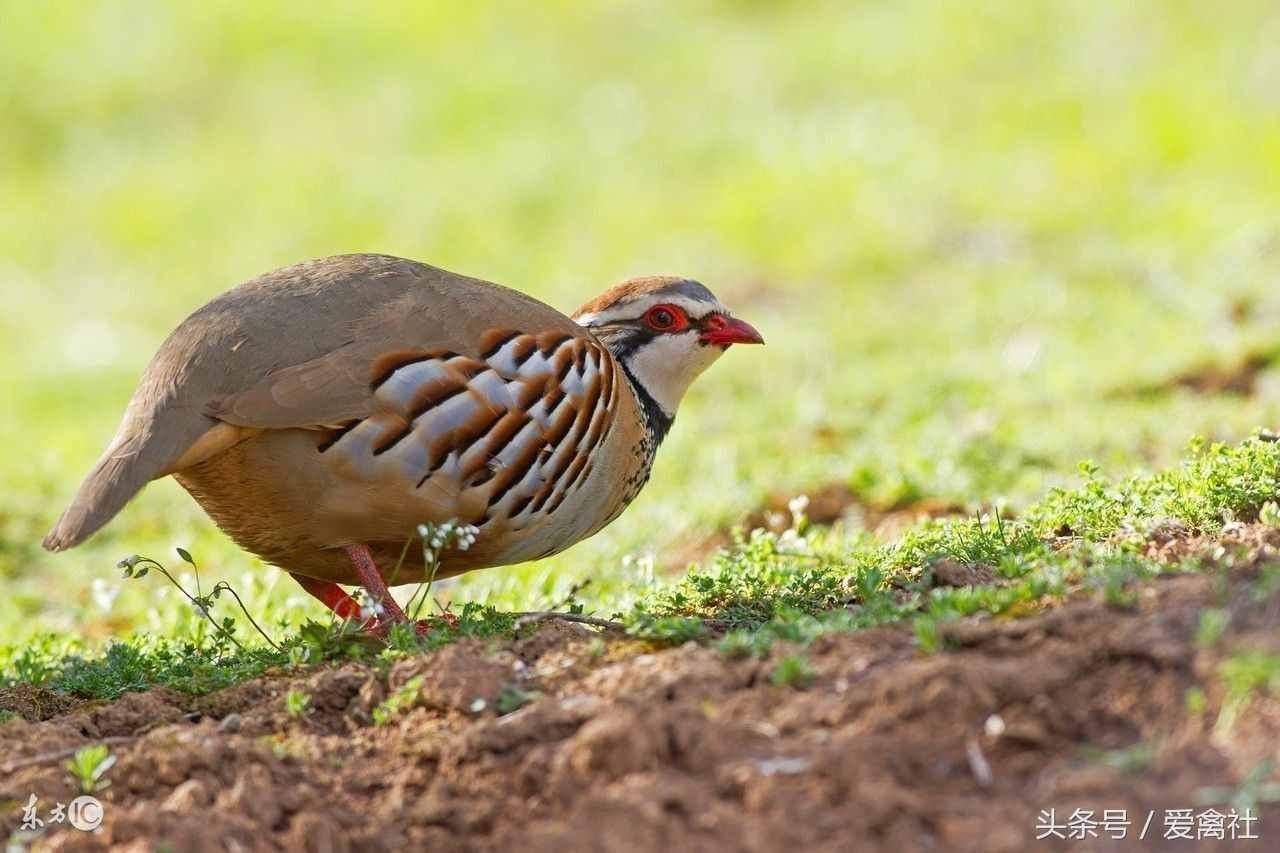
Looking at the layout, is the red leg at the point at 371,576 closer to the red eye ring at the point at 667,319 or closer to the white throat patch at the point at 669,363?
the white throat patch at the point at 669,363

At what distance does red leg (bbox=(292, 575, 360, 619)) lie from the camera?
487 centimetres

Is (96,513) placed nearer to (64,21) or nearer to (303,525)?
(303,525)

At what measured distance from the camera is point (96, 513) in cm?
389

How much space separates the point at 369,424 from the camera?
13.8 ft

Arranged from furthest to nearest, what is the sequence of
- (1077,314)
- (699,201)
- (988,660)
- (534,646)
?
(699,201) → (1077,314) → (534,646) → (988,660)

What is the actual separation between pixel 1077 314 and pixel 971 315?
25.4 inches

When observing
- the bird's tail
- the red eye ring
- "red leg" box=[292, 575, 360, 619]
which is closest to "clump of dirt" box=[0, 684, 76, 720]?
the bird's tail

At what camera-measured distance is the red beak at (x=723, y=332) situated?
541cm

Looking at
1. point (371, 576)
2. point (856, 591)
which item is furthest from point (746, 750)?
point (371, 576)

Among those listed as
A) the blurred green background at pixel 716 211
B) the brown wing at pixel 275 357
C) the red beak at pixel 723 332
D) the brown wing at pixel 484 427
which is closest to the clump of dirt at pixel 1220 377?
the blurred green background at pixel 716 211

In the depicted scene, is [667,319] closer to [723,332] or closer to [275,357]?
[723,332]

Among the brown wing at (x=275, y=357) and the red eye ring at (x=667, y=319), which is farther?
the red eye ring at (x=667, y=319)

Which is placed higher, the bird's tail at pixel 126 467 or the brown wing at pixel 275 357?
the brown wing at pixel 275 357

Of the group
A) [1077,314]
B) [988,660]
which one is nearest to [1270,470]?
[988,660]
